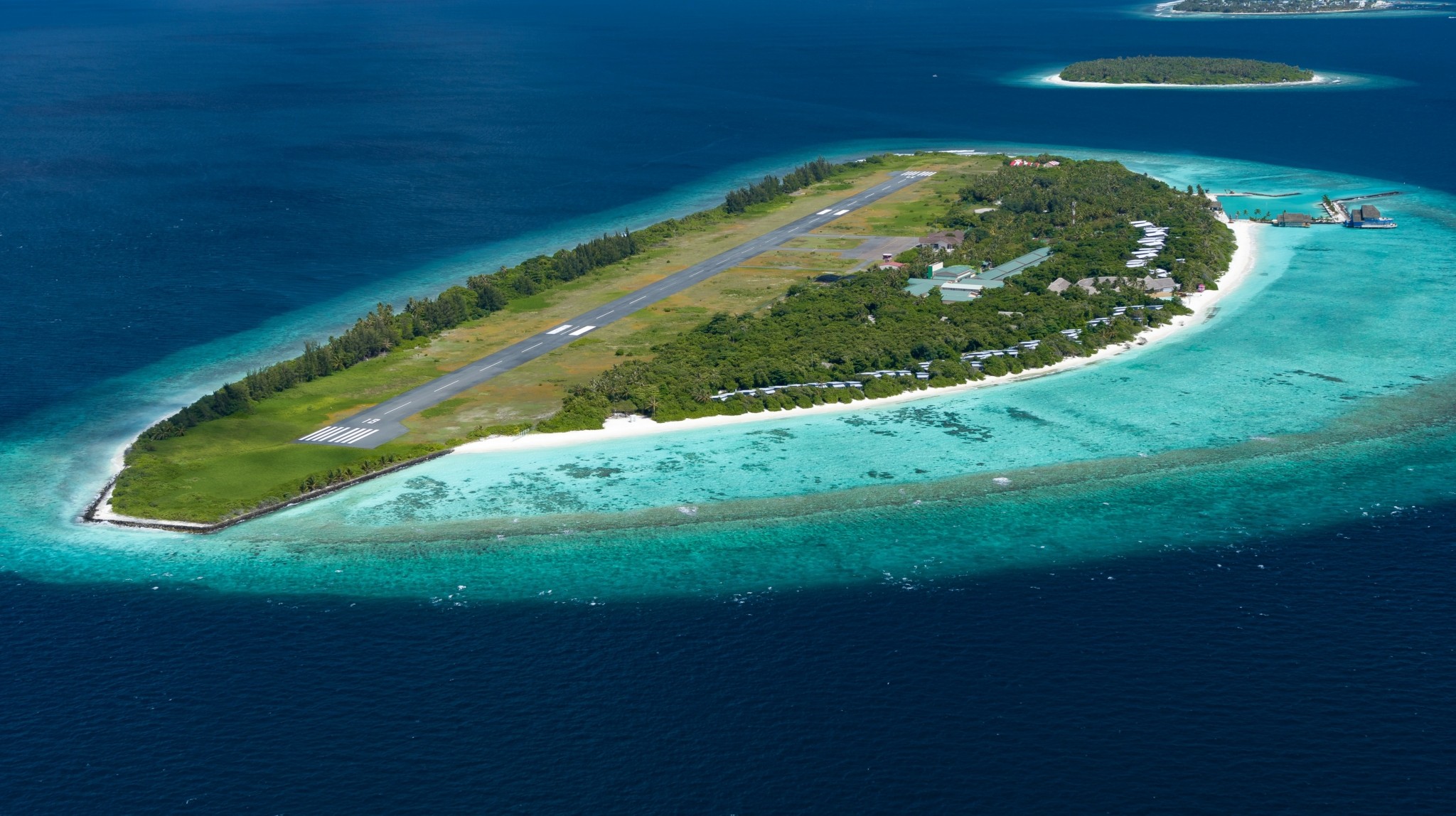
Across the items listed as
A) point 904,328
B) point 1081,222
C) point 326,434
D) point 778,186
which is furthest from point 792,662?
point 778,186

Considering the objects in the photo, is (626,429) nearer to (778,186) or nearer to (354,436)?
(354,436)

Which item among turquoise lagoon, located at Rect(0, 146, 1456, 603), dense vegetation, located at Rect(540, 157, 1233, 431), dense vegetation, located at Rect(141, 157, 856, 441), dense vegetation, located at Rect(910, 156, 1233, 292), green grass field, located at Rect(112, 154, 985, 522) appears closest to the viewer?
turquoise lagoon, located at Rect(0, 146, 1456, 603)

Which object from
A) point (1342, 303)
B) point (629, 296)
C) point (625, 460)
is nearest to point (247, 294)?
point (629, 296)

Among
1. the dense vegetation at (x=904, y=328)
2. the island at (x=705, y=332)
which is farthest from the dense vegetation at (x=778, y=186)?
the dense vegetation at (x=904, y=328)

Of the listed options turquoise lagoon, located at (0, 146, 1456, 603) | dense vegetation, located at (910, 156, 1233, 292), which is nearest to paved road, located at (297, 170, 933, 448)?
turquoise lagoon, located at (0, 146, 1456, 603)

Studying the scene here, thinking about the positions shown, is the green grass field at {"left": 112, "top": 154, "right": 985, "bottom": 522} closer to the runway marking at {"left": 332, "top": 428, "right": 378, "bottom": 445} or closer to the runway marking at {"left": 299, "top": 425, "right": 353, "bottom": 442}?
the runway marking at {"left": 299, "top": 425, "right": 353, "bottom": 442}

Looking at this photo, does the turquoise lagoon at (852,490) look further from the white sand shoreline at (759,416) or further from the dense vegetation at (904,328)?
the dense vegetation at (904,328)

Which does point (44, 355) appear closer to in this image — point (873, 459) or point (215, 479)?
point (215, 479)
